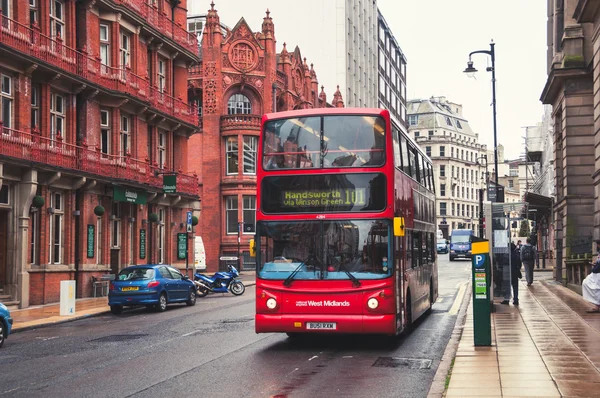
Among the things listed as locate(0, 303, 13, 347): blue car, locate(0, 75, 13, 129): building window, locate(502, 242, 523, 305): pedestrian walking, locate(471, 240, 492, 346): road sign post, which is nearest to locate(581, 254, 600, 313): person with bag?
locate(502, 242, 523, 305): pedestrian walking

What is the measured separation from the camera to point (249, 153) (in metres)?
57.8

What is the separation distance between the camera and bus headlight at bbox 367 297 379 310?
14.1 m

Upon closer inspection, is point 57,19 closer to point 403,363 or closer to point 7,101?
point 7,101

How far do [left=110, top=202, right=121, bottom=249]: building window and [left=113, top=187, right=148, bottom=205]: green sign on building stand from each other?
748 millimetres

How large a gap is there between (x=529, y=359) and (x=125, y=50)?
91.4 ft

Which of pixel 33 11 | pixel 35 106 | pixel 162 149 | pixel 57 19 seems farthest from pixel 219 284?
pixel 33 11

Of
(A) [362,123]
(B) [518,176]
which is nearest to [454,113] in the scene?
(B) [518,176]

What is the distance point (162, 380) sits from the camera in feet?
37.3

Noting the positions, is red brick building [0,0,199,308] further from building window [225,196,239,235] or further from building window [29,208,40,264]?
A: building window [225,196,239,235]

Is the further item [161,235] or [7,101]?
[161,235]

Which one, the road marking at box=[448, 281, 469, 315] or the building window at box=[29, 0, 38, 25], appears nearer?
the road marking at box=[448, 281, 469, 315]

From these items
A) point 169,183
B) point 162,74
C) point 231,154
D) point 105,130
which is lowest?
point 169,183

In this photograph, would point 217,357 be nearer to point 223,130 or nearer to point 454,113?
point 223,130

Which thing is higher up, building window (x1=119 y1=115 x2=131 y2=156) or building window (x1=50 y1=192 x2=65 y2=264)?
building window (x1=119 y1=115 x2=131 y2=156)
